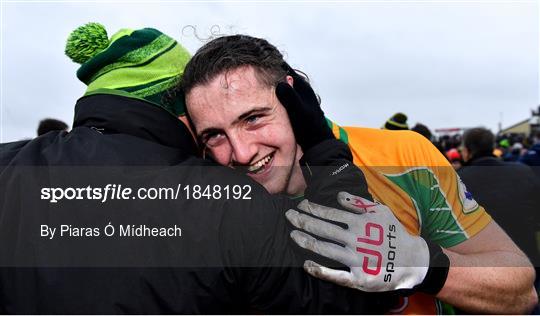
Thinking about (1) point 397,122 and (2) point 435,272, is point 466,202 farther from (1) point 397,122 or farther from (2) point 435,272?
(1) point 397,122

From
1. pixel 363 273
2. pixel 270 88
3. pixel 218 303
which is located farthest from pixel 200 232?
pixel 270 88

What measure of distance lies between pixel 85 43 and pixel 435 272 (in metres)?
1.54

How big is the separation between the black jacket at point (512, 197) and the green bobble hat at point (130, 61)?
126 inches

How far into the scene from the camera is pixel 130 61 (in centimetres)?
180

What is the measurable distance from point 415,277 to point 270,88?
3.28 feet

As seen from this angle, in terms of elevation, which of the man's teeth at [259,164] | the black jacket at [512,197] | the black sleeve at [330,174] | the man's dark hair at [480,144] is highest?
the black sleeve at [330,174]

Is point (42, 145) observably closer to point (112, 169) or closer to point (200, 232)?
point (112, 169)

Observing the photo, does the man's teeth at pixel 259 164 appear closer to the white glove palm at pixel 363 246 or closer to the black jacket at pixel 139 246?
the white glove palm at pixel 363 246

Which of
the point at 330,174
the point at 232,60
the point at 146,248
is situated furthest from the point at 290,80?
the point at 146,248

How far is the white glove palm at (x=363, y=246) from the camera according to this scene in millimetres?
1523

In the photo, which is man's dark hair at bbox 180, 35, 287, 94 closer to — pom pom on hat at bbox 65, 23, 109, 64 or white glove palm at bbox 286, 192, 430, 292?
pom pom on hat at bbox 65, 23, 109, 64

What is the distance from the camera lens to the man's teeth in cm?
211

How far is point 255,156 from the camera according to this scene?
2098mm

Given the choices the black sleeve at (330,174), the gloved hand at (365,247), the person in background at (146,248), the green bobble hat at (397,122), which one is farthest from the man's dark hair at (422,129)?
the person in background at (146,248)
